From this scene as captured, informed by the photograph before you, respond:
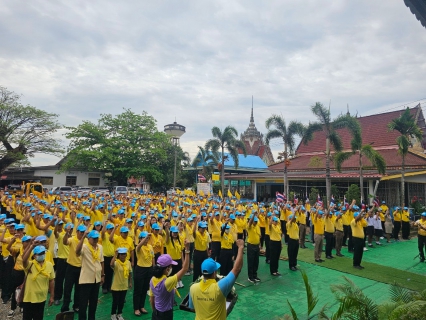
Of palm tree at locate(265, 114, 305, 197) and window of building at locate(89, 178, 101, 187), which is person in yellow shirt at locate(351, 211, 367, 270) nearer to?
palm tree at locate(265, 114, 305, 197)

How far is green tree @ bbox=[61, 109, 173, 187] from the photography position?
1067 inches

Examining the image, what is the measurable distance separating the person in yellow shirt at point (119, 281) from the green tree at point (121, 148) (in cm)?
2288

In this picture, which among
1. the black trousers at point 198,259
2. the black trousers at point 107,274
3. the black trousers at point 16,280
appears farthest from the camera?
the black trousers at point 198,259

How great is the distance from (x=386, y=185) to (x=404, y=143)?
13.8ft

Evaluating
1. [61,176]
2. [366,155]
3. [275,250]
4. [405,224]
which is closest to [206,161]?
[366,155]

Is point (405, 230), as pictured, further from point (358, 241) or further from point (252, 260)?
point (252, 260)

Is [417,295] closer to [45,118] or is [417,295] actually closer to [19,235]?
→ [19,235]

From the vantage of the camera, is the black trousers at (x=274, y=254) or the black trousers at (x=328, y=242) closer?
the black trousers at (x=274, y=254)

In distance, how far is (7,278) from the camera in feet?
17.2

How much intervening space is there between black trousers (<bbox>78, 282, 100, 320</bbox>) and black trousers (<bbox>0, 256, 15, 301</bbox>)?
6.16ft

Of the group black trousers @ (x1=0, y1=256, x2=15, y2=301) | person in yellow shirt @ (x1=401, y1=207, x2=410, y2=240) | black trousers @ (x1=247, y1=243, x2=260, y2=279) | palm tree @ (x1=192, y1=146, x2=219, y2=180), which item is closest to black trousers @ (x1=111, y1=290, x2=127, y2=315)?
black trousers @ (x1=0, y1=256, x2=15, y2=301)

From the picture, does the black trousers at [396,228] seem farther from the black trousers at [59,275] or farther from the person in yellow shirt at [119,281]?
the black trousers at [59,275]

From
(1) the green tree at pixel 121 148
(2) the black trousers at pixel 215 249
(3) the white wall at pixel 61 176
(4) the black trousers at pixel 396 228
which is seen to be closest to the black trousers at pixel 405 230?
(4) the black trousers at pixel 396 228

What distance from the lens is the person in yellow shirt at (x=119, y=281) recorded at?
4508 mm
